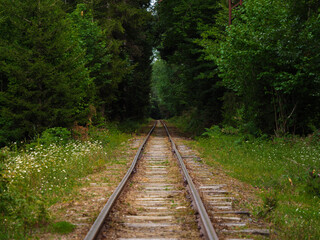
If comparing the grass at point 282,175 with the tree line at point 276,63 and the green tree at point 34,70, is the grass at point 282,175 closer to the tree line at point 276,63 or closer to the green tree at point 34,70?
the tree line at point 276,63

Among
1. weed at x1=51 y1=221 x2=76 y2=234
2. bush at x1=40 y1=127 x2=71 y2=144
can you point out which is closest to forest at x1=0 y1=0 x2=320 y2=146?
bush at x1=40 y1=127 x2=71 y2=144

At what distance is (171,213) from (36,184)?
11.6ft

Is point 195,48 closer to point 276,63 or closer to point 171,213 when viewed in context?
point 276,63

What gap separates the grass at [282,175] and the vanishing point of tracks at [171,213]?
1.87ft

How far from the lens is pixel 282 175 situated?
7.42 metres

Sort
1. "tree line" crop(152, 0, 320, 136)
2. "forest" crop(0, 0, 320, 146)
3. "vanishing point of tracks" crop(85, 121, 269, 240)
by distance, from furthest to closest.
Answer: "forest" crop(0, 0, 320, 146) → "tree line" crop(152, 0, 320, 136) → "vanishing point of tracks" crop(85, 121, 269, 240)

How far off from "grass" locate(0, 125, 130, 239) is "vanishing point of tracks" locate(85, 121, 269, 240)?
0.92 metres

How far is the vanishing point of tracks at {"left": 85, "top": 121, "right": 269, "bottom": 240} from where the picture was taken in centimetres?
436

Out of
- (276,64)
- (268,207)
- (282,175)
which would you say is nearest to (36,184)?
(268,207)

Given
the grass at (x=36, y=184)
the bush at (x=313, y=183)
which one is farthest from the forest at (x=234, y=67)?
the bush at (x=313, y=183)

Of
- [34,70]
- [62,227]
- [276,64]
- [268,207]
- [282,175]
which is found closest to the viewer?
[62,227]

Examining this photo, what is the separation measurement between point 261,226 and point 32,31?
1039cm

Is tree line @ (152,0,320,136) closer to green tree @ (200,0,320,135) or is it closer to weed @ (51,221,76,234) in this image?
green tree @ (200,0,320,135)

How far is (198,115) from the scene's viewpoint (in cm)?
2289
